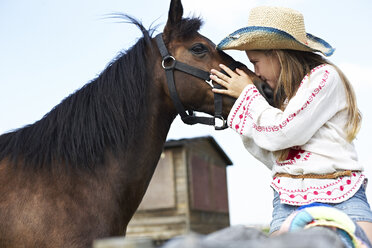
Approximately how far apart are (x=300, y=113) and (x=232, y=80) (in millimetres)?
785

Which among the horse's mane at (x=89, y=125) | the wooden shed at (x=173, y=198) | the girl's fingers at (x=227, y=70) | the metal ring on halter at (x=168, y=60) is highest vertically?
the metal ring on halter at (x=168, y=60)

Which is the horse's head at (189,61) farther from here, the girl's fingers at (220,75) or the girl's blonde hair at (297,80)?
the girl's blonde hair at (297,80)

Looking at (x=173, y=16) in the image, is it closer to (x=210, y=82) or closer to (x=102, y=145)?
(x=210, y=82)

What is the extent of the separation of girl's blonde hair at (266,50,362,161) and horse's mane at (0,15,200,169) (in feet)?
3.08

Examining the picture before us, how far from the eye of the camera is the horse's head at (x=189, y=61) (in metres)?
2.99

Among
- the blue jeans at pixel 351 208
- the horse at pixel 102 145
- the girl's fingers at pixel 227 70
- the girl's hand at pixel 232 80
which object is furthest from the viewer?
the girl's fingers at pixel 227 70

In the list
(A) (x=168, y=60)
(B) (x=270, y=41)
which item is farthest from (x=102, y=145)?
(B) (x=270, y=41)

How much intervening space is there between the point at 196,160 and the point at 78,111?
13.0 meters

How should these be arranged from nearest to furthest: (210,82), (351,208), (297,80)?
(351,208) < (297,80) < (210,82)

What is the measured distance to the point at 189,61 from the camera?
3.08 m

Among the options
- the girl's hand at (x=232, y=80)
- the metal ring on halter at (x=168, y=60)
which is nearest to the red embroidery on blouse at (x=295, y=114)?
the girl's hand at (x=232, y=80)

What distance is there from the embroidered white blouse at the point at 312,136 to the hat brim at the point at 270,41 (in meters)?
0.36

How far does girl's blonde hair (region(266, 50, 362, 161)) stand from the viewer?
2.16m

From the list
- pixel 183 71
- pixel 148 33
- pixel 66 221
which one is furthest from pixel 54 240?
pixel 148 33
